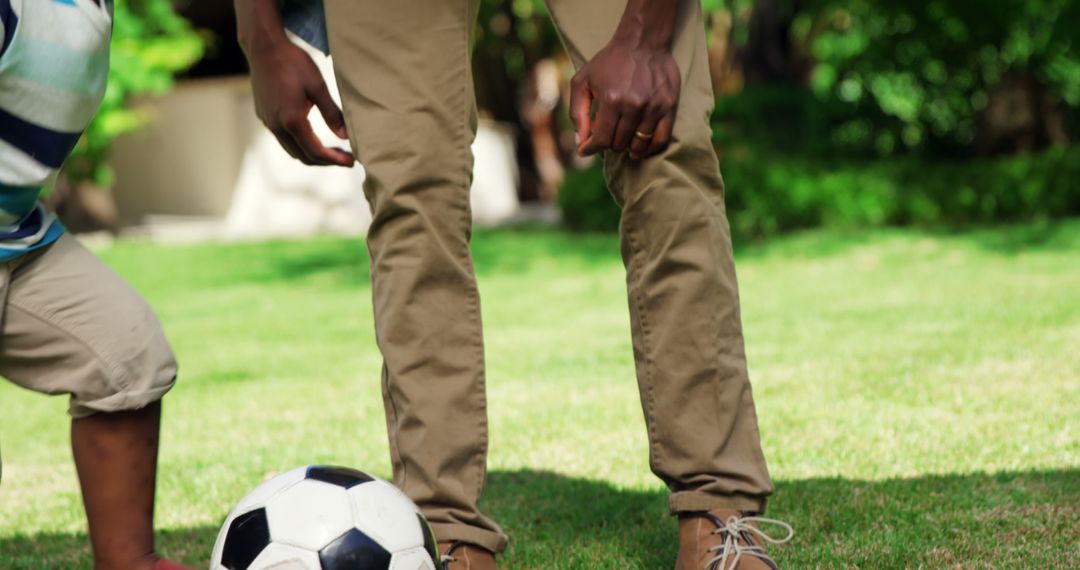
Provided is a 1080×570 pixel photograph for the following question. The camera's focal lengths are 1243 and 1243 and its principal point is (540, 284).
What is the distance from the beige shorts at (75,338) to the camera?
2.26m

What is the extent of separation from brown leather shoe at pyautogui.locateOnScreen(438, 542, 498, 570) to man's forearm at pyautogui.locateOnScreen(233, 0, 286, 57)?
3.39 ft

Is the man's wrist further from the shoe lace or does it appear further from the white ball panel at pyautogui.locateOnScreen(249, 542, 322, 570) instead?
the shoe lace

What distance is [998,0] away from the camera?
1185 cm

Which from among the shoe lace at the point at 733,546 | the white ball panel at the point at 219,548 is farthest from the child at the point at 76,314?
the shoe lace at the point at 733,546

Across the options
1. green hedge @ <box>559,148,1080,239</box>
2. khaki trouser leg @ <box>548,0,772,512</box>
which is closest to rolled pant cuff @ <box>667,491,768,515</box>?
khaki trouser leg @ <box>548,0,772,512</box>

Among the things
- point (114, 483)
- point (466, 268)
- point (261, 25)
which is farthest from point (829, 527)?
point (261, 25)

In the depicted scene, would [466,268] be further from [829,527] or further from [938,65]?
[938,65]

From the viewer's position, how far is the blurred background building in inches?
451

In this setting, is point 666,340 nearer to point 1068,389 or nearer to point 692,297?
point 692,297

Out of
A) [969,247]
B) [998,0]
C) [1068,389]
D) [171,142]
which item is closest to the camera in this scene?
[1068,389]

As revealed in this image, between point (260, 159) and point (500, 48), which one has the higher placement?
point (500, 48)

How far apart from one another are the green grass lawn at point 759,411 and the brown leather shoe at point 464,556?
1.17 ft

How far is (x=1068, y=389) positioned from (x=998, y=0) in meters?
8.49

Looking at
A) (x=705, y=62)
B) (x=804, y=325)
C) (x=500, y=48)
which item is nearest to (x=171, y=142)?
(x=500, y=48)
